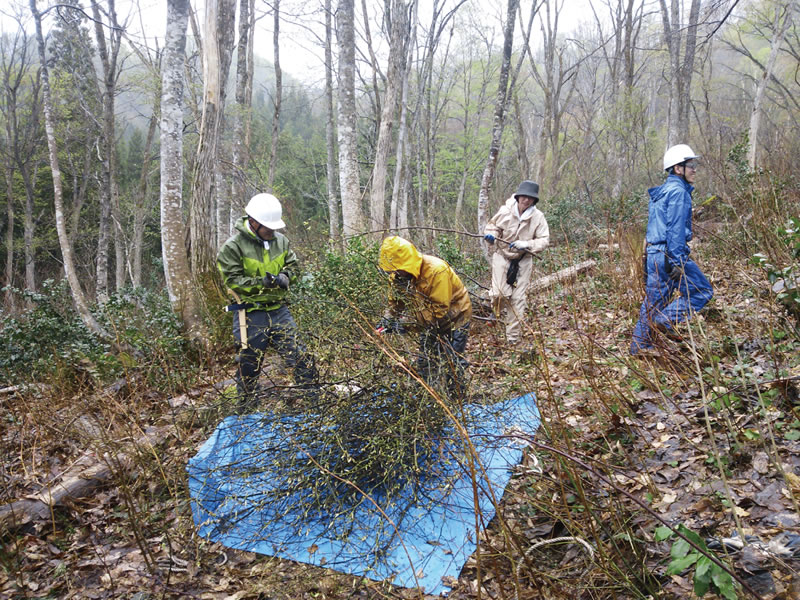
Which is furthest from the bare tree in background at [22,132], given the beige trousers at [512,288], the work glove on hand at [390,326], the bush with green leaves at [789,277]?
the bush with green leaves at [789,277]

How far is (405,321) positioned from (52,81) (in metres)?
15.2

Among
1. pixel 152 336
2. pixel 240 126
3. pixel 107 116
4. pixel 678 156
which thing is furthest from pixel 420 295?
pixel 107 116

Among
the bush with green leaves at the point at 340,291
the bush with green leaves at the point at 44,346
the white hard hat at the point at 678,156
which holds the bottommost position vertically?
the bush with green leaves at the point at 44,346

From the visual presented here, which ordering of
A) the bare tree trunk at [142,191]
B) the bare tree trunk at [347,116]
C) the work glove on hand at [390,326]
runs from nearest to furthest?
the work glove on hand at [390,326]
the bare tree trunk at [347,116]
the bare tree trunk at [142,191]

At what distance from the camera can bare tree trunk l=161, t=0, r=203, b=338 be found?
17.9 feet

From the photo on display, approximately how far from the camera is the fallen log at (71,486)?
8.96ft

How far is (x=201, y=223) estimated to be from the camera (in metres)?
5.77

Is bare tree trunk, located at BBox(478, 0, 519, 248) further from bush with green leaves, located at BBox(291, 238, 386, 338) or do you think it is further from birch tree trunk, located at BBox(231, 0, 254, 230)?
birch tree trunk, located at BBox(231, 0, 254, 230)

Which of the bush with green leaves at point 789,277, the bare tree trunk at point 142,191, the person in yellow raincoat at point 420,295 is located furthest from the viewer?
the bare tree trunk at point 142,191

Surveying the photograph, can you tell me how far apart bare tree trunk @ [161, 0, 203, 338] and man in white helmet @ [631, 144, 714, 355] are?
495 centimetres

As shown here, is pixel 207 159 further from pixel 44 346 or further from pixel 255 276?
pixel 44 346

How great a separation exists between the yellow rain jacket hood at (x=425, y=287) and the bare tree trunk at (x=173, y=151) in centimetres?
337

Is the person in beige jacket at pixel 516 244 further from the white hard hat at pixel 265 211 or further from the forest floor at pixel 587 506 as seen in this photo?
the white hard hat at pixel 265 211

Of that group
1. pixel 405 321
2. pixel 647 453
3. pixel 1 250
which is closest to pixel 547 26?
pixel 405 321
